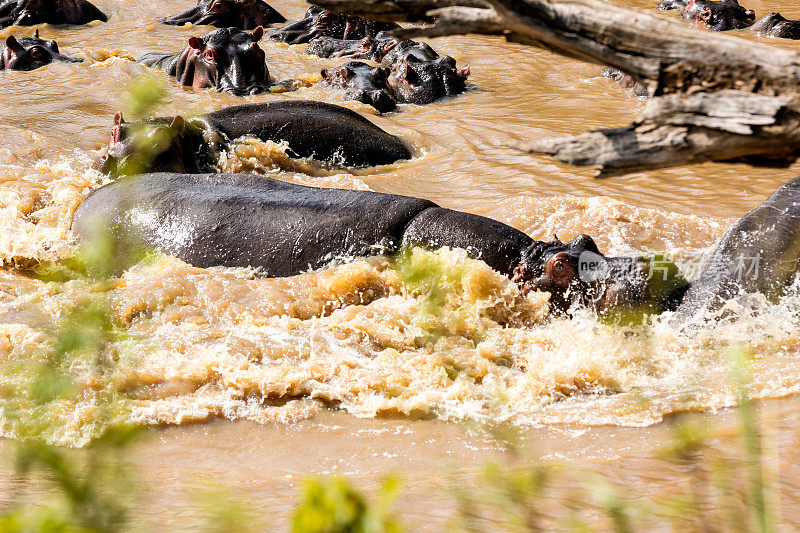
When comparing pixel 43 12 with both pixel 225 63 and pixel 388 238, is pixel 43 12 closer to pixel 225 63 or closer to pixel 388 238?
pixel 225 63

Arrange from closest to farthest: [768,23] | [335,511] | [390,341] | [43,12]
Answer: [335,511] → [390,341] → [768,23] → [43,12]

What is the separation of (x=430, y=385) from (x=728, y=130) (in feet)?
8.69

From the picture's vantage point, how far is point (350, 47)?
1428cm

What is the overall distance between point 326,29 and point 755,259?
1178cm

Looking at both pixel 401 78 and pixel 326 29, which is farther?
pixel 326 29

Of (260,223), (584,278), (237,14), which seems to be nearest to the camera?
(584,278)


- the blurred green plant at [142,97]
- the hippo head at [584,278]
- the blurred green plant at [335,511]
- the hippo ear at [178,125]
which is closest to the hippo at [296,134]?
the hippo ear at [178,125]

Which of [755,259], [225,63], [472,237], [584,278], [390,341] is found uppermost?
[225,63]

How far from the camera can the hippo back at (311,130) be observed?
8086 millimetres

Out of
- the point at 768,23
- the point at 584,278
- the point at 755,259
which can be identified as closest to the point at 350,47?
the point at 768,23

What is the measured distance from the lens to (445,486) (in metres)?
2.71

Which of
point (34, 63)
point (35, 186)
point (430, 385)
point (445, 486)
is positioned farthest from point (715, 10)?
→ point (445, 486)

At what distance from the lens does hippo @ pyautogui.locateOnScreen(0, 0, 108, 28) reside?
15.8 meters

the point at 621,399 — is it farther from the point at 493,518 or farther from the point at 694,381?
the point at 493,518
